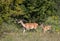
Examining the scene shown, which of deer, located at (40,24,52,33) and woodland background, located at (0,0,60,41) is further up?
woodland background, located at (0,0,60,41)

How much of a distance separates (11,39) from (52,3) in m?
3.59

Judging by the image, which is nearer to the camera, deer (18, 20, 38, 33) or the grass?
the grass

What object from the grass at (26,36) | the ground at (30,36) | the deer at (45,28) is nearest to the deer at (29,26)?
the grass at (26,36)

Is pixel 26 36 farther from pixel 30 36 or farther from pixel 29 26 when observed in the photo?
pixel 29 26

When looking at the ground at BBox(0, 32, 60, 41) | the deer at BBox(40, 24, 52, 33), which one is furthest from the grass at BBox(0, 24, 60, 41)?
the deer at BBox(40, 24, 52, 33)

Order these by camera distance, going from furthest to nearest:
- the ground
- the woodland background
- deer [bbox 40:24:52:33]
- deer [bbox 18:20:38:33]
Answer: deer [bbox 18:20:38:33], deer [bbox 40:24:52:33], the woodland background, the ground

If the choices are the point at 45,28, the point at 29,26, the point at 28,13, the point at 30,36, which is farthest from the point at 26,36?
the point at 28,13

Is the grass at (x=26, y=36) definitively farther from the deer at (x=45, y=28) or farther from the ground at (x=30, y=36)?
the deer at (x=45, y=28)

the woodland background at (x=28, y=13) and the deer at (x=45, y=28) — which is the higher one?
the woodland background at (x=28, y=13)

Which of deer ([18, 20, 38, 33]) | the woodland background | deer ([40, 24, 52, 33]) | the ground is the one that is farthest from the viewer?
deer ([18, 20, 38, 33])

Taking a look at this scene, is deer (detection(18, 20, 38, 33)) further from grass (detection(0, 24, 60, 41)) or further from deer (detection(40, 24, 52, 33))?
deer (detection(40, 24, 52, 33))

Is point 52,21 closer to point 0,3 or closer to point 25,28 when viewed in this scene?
point 25,28

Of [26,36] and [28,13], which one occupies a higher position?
[28,13]

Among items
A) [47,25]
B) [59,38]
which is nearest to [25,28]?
[47,25]
